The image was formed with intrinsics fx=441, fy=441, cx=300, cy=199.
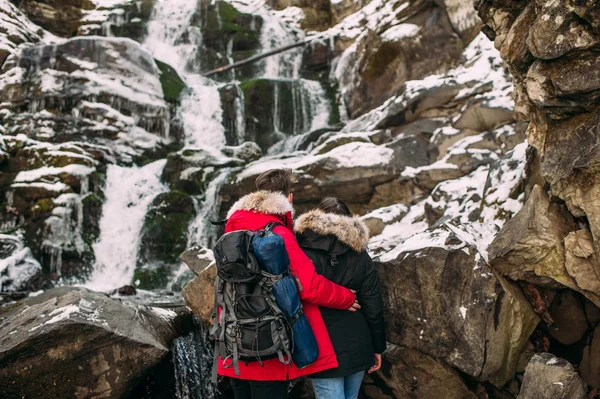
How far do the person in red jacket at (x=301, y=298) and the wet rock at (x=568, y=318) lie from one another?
2334 millimetres

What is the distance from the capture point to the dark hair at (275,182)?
3279mm

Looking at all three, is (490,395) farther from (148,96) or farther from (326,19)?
(326,19)

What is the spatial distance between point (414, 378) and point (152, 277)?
26.9 ft

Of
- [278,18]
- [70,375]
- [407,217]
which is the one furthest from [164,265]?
[278,18]

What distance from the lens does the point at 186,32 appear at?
23.1 metres

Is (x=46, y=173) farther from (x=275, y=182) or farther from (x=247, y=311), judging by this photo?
(x=247, y=311)

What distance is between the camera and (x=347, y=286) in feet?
10.7

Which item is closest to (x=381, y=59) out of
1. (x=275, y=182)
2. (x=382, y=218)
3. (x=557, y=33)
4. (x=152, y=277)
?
(x=382, y=218)

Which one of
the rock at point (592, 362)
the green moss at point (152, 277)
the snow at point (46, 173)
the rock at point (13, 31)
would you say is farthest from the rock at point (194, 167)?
the rock at point (592, 362)

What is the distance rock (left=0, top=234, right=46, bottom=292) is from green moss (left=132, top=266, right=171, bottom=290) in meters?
2.04

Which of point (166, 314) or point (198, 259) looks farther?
point (166, 314)

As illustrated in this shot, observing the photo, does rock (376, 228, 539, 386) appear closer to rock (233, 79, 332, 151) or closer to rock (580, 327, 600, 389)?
rock (580, 327, 600, 389)

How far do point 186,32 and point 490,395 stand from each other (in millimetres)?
23144

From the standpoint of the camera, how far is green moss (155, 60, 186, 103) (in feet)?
56.8
